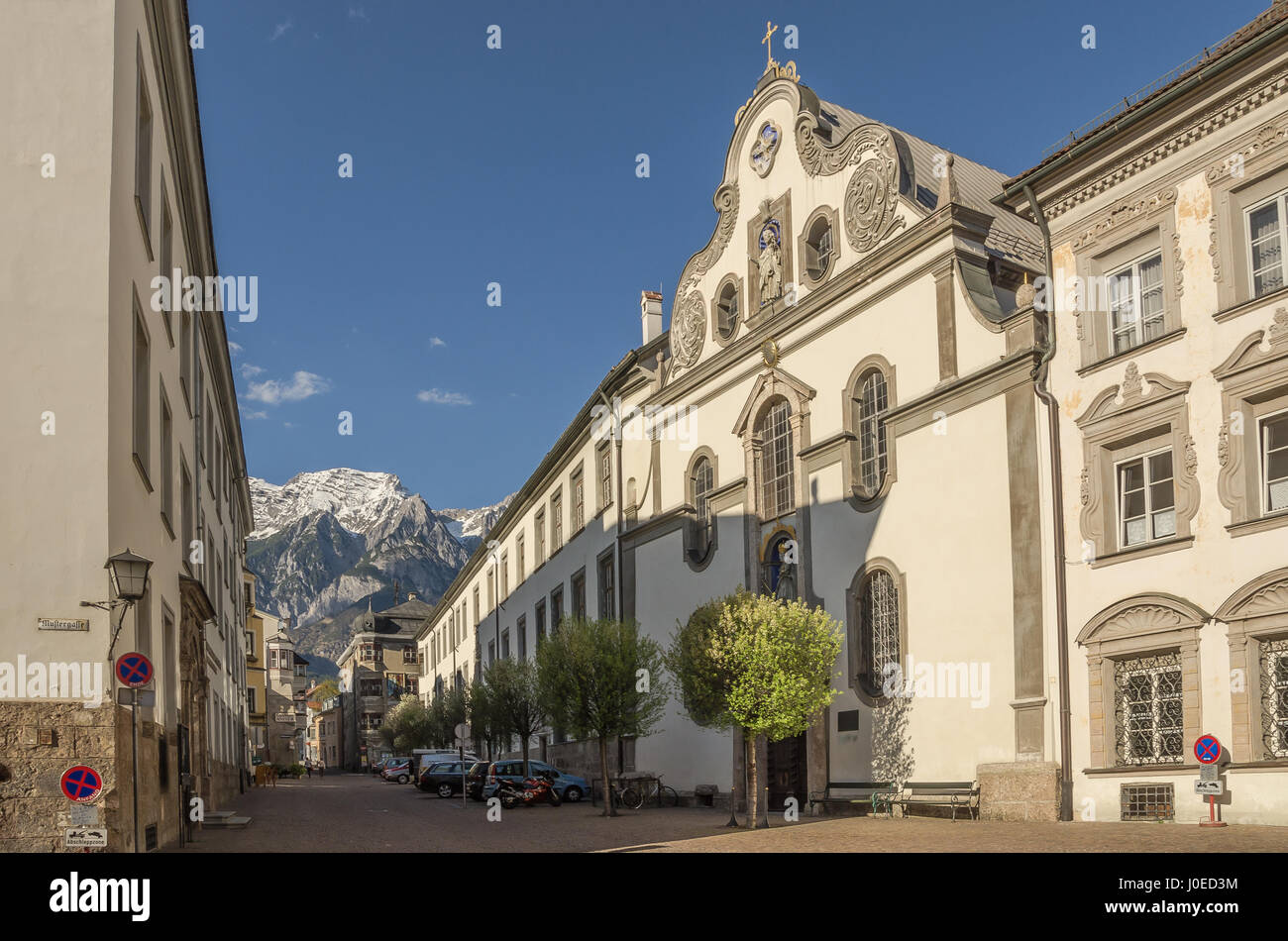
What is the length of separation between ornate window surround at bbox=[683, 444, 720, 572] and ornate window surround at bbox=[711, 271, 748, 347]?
3.14 m

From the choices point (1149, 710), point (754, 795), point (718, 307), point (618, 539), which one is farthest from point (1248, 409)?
point (618, 539)

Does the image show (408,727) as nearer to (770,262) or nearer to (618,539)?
(618,539)

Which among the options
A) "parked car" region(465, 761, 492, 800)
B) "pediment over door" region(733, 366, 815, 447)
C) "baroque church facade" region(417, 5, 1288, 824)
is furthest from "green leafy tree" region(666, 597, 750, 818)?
"parked car" region(465, 761, 492, 800)

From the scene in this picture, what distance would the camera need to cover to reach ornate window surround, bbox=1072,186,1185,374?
60.2 ft

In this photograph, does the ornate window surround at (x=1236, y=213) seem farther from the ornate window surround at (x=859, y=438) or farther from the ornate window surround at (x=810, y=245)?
the ornate window surround at (x=810, y=245)

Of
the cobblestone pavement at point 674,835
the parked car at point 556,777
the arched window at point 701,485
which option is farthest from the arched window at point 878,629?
the parked car at point 556,777

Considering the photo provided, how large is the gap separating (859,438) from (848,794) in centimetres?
788

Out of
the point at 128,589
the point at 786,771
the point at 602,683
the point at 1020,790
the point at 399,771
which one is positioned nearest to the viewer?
the point at 128,589

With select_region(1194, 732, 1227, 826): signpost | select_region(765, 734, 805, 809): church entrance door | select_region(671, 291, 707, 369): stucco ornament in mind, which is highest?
select_region(671, 291, 707, 369): stucco ornament

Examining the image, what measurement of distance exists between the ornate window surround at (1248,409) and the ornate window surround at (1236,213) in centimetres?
77

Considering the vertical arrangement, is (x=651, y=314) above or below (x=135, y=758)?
above

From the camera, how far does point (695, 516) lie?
111ft

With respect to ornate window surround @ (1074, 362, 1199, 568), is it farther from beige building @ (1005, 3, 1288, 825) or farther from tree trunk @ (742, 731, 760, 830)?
tree trunk @ (742, 731, 760, 830)
